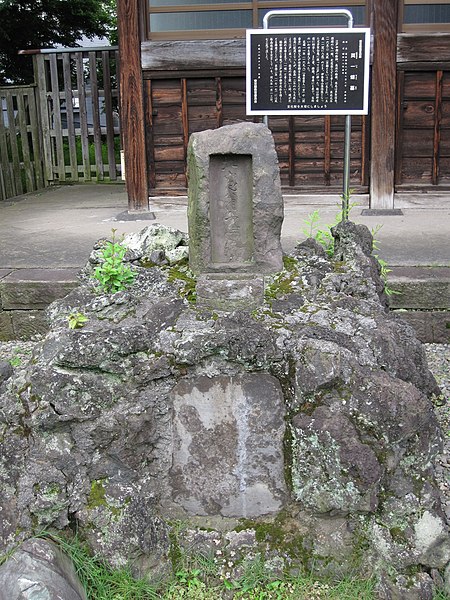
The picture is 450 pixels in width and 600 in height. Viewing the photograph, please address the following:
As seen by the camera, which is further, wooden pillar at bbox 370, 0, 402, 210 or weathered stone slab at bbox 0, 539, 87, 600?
wooden pillar at bbox 370, 0, 402, 210

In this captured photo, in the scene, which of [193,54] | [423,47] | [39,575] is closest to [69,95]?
[193,54]

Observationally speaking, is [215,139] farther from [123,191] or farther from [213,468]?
[123,191]

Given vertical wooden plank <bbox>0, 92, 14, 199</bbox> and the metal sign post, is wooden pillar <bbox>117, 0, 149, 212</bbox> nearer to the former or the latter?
the metal sign post

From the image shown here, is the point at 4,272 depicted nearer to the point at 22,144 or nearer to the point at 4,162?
the point at 4,162

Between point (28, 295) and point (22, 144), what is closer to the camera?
point (28, 295)

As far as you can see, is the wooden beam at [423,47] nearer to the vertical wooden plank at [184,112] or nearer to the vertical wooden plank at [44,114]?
the vertical wooden plank at [184,112]

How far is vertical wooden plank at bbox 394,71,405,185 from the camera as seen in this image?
7184 mm

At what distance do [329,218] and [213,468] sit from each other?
481 cm

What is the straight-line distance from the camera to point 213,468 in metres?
2.83

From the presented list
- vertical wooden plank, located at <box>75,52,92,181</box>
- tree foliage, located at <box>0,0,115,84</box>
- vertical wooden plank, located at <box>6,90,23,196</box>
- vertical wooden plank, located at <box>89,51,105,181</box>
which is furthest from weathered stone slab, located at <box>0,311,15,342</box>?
tree foliage, located at <box>0,0,115,84</box>

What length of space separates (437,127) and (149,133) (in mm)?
3224

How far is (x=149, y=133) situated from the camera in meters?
7.52

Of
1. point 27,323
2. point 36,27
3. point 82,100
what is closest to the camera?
point 27,323

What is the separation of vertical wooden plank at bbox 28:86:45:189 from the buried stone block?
26.8 feet
